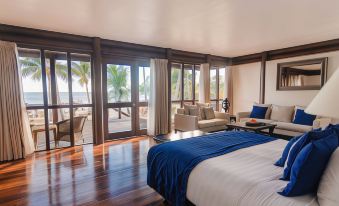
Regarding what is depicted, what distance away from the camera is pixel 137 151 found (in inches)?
159

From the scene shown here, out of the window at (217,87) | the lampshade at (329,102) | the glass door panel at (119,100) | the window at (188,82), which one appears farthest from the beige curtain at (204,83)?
the lampshade at (329,102)

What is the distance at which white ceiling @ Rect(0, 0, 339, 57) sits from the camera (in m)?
2.71

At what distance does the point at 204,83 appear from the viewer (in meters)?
6.26

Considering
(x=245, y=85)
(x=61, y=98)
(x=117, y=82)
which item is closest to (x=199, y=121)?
(x=117, y=82)

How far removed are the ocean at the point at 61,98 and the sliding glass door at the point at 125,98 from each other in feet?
1.65

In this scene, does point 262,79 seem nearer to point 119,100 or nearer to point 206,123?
point 206,123

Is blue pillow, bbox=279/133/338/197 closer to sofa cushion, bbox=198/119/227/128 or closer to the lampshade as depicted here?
the lampshade

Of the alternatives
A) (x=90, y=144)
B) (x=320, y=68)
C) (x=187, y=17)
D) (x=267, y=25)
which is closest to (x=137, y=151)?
(x=90, y=144)

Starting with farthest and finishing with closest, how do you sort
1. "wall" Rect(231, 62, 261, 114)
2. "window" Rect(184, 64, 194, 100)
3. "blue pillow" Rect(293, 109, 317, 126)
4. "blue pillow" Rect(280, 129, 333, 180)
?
1. "wall" Rect(231, 62, 261, 114)
2. "window" Rect(184, 64, 194, 100)
3. "blue pillow" Rect(293, 109, 317, 126)
4. "blue pillow" Rect(280, 129, 333, 180)

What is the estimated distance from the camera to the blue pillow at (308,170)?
1.32 meters

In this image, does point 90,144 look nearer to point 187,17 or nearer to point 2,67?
point 2,67

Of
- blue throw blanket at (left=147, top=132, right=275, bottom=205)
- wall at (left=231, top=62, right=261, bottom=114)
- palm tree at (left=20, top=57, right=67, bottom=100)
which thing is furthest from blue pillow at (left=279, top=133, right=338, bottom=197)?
wall at (left=231, top=62, right=261, bottom=114)

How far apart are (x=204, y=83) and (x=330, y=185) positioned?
5117mm

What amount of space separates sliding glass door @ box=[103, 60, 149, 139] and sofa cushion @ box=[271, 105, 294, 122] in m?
3.44
